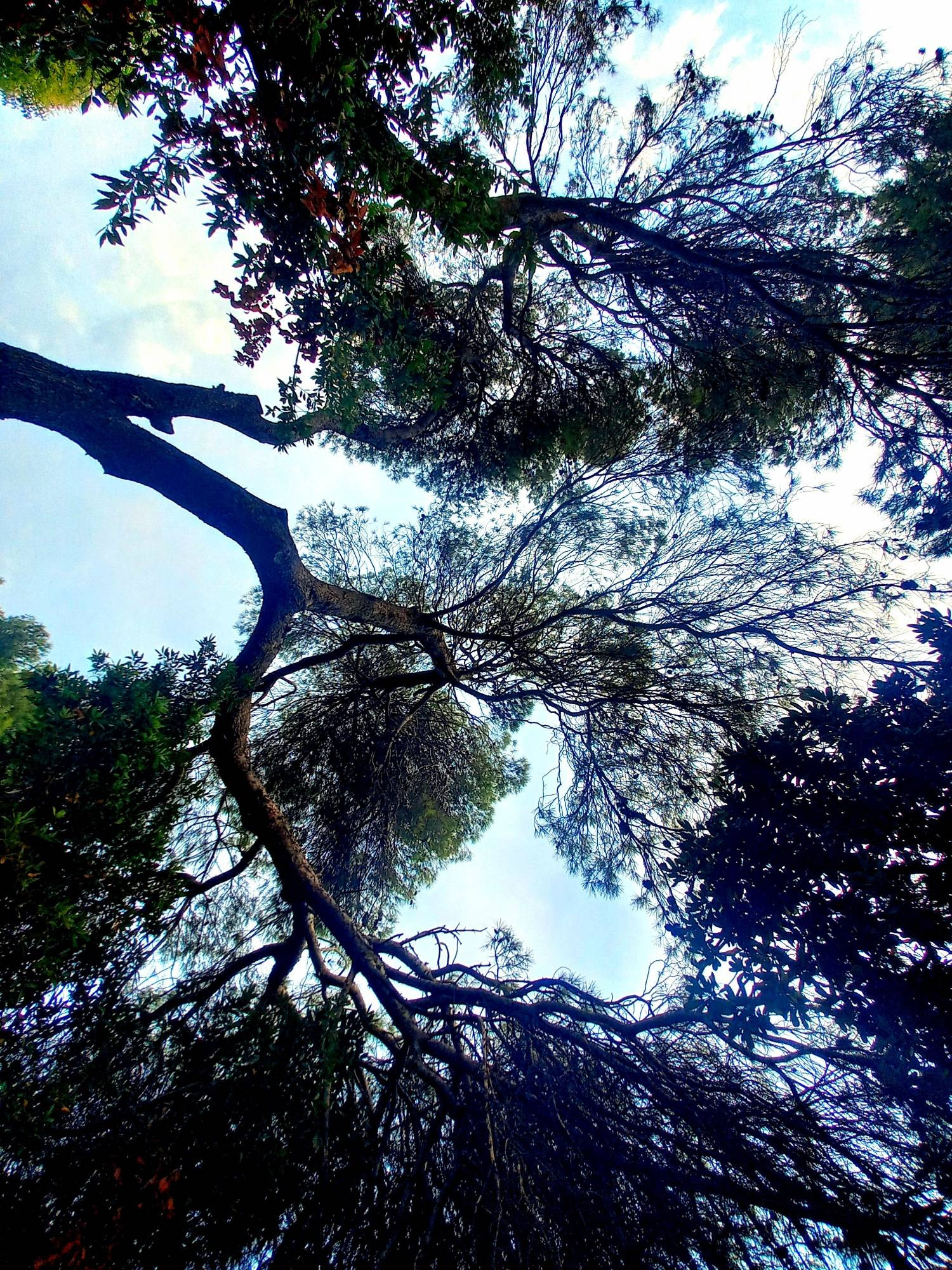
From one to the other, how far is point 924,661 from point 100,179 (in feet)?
15.1

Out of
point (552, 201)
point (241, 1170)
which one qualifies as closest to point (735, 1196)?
point (241, 1170)

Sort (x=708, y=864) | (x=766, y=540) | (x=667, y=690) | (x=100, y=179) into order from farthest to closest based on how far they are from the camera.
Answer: (x=667, y=690), (x=766, y=540), (x=708, y=864), (x=100, y=179)

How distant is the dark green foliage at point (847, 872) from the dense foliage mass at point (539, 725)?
2cm

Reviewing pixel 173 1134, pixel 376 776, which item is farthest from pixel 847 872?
pixel 376 776

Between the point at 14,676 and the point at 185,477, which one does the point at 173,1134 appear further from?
the point at 185,477

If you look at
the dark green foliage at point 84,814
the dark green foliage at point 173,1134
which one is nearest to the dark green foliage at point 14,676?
the dark green foliage at point 84,814

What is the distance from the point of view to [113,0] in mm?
2189

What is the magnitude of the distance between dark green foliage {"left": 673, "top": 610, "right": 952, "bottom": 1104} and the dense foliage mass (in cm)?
2

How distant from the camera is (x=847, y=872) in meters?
2.42

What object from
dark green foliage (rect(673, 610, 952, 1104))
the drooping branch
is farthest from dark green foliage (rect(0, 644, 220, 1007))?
dark green foliage (rect(673, 610, 952, 1104))

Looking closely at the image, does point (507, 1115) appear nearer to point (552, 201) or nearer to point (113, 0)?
point (113, 0)

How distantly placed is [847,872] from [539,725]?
13.3 feet

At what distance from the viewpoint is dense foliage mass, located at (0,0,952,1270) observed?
8.07 ft

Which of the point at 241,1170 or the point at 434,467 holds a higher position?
the point at 434,467
